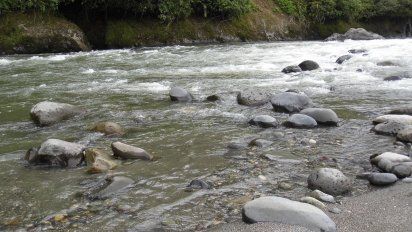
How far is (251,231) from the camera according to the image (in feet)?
9.80

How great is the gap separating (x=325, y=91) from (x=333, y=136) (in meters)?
2.89

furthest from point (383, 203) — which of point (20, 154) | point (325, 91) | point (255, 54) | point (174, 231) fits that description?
point (255, 54)

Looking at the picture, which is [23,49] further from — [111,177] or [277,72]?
[111,177]

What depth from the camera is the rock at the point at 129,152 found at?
4695mm

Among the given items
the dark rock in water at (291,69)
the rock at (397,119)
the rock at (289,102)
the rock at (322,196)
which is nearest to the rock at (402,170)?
the rock at (322,196)

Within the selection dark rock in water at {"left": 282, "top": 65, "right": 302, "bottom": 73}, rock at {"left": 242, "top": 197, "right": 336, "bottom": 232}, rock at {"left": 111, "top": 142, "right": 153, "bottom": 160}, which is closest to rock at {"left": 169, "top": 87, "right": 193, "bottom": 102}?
rock at {"left": 111, "top": 142, "right": 153, "bottom": 160}

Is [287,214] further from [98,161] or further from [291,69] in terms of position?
[291,69]

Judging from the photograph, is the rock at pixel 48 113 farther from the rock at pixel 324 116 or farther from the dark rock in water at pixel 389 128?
the dark rock in water at pixel 389 128

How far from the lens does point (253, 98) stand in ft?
23.4

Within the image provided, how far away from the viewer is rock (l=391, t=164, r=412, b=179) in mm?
3980

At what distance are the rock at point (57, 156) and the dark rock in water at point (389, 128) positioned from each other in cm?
354

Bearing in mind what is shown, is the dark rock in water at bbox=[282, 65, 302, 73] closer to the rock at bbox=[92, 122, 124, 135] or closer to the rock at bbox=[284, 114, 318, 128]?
the rock at bbox=[284, 114, 318, 128]

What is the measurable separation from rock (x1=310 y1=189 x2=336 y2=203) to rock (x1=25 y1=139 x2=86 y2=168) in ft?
7.89

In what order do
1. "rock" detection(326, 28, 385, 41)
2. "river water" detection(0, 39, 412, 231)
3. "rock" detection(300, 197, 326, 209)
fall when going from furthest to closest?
"rock" detection(326, 28, 385, 41) → "river water" detection(0, 39, 412, 231) → "rock" detection(300, 197, 326, 209)
